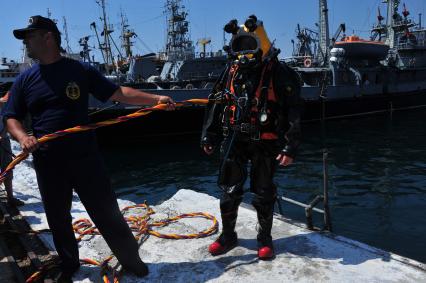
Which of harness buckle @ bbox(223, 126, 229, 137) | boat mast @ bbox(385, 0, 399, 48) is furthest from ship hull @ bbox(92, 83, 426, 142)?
harness buckle @ bbox(223, 126, 229, 137)

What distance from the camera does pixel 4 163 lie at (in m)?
5.50

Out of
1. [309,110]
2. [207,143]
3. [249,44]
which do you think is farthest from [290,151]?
[309,110]

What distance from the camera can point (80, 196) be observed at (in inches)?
120

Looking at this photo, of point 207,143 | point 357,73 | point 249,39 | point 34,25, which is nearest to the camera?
point 34,25

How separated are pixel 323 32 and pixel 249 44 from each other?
27.5m

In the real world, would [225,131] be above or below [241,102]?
below

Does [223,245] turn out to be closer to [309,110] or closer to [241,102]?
[241,102]

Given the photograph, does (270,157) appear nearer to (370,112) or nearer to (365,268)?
(365,268)

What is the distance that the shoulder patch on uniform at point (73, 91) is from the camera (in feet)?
9.40

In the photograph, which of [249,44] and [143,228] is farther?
[143,228]

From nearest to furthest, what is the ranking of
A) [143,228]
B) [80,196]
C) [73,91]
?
[73,91], [80,196], [143,228]

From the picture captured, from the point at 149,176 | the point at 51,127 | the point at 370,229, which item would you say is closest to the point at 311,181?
the point at 370,229

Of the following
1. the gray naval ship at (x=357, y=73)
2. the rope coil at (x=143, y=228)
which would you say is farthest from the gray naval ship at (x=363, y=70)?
the rope coil at (x=143, y=228)

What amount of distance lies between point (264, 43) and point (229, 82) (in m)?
0.47
